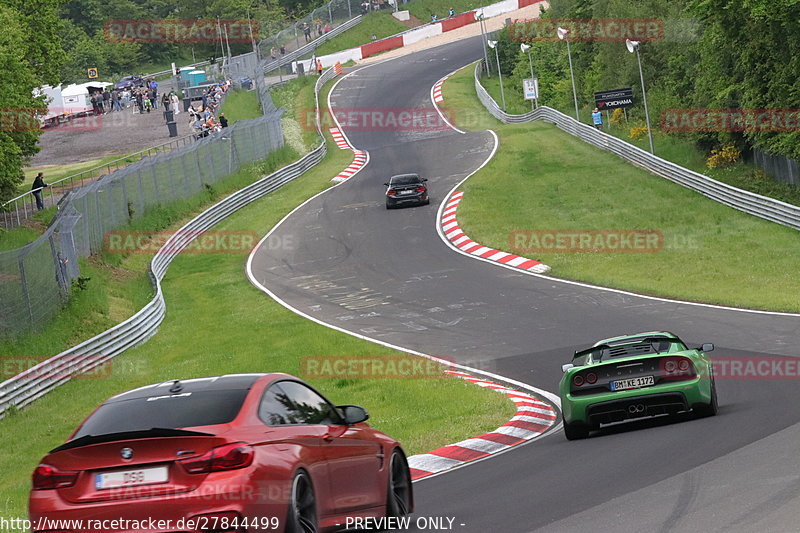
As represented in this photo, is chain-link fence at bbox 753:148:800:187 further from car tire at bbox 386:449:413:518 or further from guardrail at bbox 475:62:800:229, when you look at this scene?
car tire at bbox 386:449:413:518

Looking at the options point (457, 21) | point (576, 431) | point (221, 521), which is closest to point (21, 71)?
point (576, 431)

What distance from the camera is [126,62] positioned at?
380 feet

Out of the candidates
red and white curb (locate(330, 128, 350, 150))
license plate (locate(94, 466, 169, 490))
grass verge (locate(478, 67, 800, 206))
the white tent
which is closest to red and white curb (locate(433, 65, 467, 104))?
red and white curb (locate(330, 128, 350, 150))

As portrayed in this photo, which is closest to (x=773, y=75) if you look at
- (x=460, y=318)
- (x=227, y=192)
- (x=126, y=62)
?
(x=460, y=318)

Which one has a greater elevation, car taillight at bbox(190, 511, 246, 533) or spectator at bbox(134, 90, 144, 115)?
spectator at bbox(134, 90, 144, 115)

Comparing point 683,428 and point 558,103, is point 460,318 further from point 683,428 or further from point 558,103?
point 558,103

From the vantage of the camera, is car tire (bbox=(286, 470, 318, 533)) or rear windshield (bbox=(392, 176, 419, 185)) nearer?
car tire (bbox=(286, 470, 318, 533))

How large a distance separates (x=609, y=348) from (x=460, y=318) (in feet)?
44.1

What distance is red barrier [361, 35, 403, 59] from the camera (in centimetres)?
9812

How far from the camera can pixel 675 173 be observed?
1828 inches

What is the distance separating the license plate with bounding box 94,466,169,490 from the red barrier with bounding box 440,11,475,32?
10114 cm

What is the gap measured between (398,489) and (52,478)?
3306mm

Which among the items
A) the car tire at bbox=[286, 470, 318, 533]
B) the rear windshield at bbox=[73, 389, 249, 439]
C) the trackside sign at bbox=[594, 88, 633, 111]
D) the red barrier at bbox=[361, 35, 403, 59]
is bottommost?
the car tire at bbox=[286, 470, 318, 533]

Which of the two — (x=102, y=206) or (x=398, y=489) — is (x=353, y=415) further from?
(x=102, y=206)
